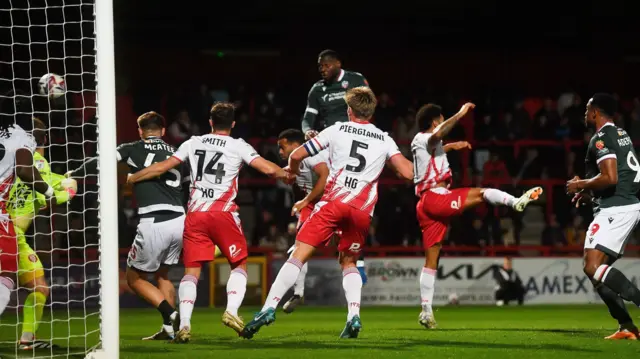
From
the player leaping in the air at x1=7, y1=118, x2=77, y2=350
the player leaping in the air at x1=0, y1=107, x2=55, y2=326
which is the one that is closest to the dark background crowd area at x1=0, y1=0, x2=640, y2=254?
the player leaping in the air at x1=7, y1=118, x2=77, y2=350

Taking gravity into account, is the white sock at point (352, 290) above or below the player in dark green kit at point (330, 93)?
below

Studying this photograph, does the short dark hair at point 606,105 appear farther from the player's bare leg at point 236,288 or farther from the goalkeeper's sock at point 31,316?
the goalkeeper's sock at point 31,316

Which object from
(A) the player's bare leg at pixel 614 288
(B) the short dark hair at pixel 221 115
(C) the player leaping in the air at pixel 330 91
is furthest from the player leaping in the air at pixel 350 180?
(C) the player leaping in the air at pixel 330 91

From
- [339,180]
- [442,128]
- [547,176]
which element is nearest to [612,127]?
[442,128]

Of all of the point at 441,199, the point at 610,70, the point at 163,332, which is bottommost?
the point at 163,332

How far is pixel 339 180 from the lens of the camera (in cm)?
877

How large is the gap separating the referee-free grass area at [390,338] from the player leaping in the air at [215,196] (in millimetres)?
706

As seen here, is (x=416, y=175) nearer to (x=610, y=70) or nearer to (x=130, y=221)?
(x=130, y=221)

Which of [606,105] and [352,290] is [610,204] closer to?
[606,105]

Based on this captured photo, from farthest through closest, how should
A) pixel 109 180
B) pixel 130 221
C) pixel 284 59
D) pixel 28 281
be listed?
pixel 284 59 → pixel 130 221 → pixel 28 281 → pixel 109 180

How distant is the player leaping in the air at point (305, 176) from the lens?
10.5 m

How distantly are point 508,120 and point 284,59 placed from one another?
6118mm

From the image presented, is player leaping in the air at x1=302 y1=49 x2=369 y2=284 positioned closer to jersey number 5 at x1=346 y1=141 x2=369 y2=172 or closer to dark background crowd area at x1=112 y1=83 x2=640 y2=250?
jersey number 5 at x1=346 y1=141 x2=369 y2=172

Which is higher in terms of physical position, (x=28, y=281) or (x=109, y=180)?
(x=109, y=180)
